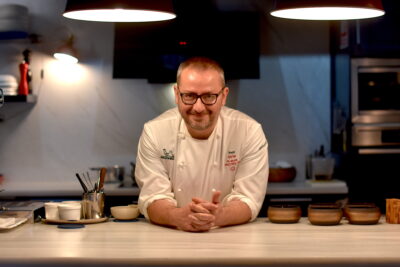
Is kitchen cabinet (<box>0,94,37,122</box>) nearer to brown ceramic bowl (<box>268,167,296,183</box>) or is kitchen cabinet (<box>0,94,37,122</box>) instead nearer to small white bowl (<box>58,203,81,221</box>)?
brown ceramic bowl (<box>268,167,296,183</box>)

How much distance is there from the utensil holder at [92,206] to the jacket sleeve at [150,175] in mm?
205

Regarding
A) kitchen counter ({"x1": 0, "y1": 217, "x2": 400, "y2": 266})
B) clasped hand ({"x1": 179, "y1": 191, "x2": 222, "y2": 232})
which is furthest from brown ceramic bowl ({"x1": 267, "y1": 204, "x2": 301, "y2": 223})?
clasped hand ({"x1": 179, "y1": 191, "x2": 222, "y2": 232})

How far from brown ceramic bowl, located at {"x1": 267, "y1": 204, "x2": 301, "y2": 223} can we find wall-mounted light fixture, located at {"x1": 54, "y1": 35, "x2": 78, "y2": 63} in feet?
9.05

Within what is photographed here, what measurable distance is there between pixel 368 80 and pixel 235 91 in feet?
3.60

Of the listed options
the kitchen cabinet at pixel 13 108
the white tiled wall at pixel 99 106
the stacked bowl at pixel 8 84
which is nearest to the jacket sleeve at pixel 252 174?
the white tiled wall at pixel 99 106

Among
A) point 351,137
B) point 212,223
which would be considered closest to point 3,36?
point 351,137

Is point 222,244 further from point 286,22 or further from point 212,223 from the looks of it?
point 286,22

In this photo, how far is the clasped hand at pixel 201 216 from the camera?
3.04 m

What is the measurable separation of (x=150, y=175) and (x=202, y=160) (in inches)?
13.4

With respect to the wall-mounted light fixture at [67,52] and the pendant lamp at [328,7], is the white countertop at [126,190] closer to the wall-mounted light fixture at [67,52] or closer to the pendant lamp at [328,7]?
the wall-mounted light fixture at [67,52]

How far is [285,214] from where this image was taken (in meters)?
3.29

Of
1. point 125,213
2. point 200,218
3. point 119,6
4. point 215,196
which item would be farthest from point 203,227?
point 119,6

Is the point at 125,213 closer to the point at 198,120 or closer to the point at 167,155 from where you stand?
the point at 167,155

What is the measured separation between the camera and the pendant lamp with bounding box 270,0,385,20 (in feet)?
9.27
